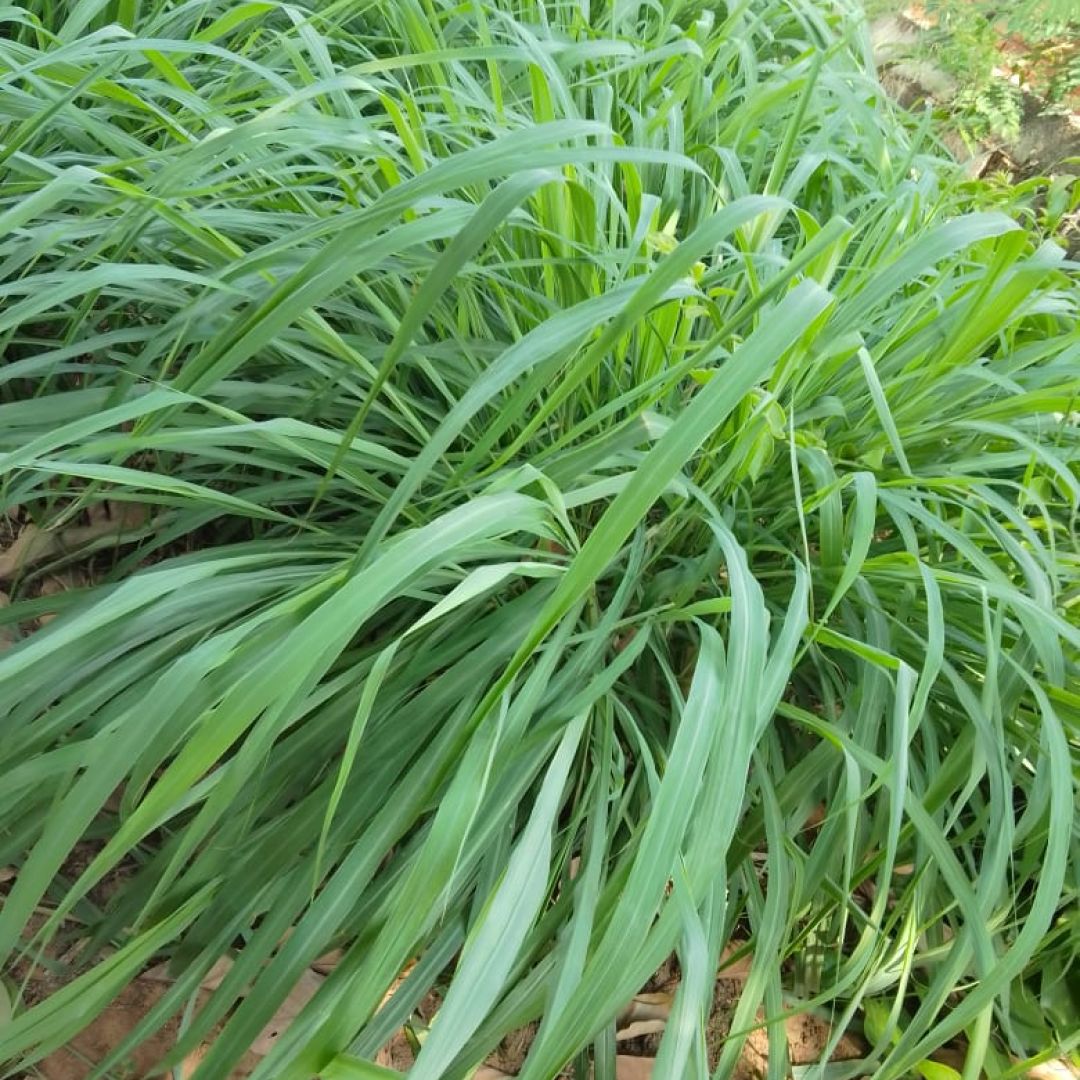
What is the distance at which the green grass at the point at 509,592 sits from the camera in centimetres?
57

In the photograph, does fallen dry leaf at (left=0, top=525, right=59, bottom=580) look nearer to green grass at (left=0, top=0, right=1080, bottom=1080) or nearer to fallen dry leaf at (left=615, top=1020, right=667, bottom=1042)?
green grass at (left=0, top=0, right=1080, bottom=1080)

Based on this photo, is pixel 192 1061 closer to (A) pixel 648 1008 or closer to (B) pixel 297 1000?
(B) pixel 297 1000

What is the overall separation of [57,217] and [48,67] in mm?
130

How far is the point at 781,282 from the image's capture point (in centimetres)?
57

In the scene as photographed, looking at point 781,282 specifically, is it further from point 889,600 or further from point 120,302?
point 120,302

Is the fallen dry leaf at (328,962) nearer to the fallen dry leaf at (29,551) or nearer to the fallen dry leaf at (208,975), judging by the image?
the fallen dry leaf at (208,975)

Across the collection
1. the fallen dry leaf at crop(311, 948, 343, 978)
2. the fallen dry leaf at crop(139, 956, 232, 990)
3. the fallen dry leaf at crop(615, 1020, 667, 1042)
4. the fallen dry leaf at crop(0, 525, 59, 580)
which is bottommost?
the fallen dry leaf at crop(139, 956, 232, 990)

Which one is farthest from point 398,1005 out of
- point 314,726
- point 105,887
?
point 105,887

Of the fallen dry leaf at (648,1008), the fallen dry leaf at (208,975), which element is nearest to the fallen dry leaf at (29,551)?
the fallen dry leaf at (208,975)

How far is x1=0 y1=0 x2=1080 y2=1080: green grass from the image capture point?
57 centimetres

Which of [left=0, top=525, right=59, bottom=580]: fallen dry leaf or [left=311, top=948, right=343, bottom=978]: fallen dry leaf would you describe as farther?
[left=0, top=525, right=59, bottom=580]: fallen dry leaf

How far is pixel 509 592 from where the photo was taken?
875 millimetres

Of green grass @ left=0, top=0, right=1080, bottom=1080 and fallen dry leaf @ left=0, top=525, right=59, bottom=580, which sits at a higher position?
green grass @ left=0, top=0, right=1080, bottom=1080

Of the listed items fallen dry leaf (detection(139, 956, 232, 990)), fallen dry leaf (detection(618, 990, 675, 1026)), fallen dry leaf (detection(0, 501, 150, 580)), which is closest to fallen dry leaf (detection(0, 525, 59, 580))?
fallen dry leaf (detection(0, 501, 150, 580))
